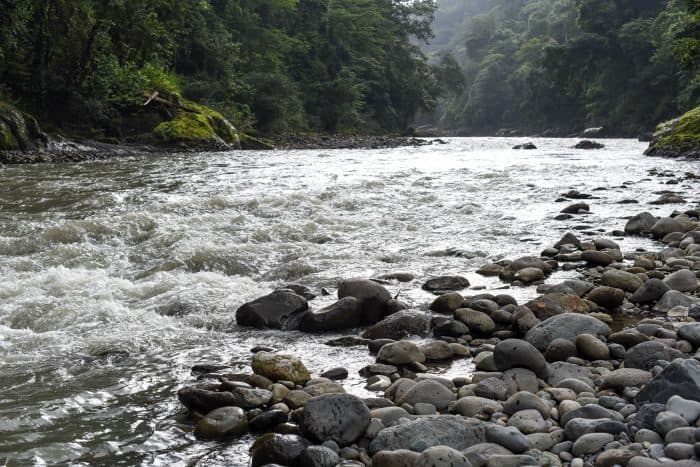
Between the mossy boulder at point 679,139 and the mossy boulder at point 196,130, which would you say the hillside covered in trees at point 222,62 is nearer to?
the mossy boulder at point 196,130

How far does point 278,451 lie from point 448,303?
2210 millimetres

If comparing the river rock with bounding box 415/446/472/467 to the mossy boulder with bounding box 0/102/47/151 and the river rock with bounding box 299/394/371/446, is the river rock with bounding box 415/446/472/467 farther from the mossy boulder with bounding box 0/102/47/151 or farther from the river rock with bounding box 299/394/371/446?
the mossy boulder with bounding box 0/102/47/151

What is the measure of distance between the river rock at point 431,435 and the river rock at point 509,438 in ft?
0.14

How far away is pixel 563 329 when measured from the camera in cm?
365

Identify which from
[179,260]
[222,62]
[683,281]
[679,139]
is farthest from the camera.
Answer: [222,62]

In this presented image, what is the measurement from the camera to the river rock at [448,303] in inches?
172

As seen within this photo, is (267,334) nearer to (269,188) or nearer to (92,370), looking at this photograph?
(92,370)

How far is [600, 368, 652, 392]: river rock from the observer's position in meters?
2.91

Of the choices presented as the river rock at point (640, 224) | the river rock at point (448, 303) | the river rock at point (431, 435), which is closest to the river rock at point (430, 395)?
the river rock at point (431, 435)

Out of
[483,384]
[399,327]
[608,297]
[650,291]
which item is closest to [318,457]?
[483,384]

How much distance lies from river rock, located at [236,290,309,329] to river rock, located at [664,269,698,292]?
108 inches

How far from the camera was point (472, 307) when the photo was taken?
4.25 m

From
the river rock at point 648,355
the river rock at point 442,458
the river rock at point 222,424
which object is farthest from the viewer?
the river rock at point 648,355

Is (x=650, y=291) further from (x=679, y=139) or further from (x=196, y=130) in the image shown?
(x=196, y=130)
